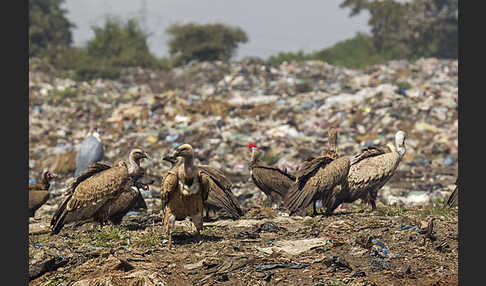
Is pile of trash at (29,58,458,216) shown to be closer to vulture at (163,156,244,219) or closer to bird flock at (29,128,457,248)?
bird flock at (29,128,457,248)

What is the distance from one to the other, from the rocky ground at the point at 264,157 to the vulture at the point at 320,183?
33 centimetres

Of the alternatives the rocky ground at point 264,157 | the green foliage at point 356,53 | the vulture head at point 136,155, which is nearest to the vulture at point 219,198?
the rocky ground at point 264,157

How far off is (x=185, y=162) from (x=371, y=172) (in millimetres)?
3446

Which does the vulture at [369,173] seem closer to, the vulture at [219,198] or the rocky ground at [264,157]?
the rocky ground at [264,157]

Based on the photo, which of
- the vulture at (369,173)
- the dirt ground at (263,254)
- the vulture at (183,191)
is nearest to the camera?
the dirt ground at (263,254)

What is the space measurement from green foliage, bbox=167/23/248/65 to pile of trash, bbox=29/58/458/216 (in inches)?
257

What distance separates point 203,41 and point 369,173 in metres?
28.7

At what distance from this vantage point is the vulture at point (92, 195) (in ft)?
23.7

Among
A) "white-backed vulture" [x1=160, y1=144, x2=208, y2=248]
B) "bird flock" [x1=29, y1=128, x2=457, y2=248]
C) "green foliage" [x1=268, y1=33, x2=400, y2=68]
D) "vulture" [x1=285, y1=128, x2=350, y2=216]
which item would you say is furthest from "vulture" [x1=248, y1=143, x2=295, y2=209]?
"green foliage" [x1=268, y1=33, x2=400, y2=68]

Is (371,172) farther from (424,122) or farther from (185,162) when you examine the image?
(424,122)

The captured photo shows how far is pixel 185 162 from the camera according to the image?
5.96 metres

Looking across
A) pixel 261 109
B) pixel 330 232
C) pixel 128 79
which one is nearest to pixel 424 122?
pixel 261 109

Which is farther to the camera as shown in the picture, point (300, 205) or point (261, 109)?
point (261, 109)

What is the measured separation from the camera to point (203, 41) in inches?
1421
